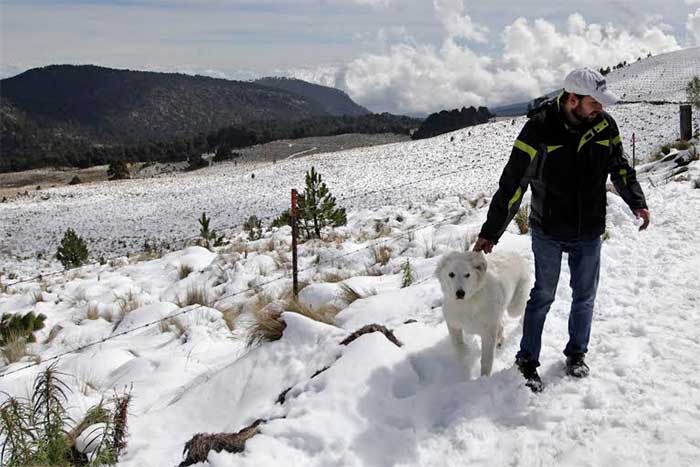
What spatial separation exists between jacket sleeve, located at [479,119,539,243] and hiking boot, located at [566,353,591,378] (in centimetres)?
110

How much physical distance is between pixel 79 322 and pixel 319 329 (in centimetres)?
515

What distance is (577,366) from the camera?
12.8 ft

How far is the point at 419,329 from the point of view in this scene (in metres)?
4.92

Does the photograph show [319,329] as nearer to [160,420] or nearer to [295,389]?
[295,389]

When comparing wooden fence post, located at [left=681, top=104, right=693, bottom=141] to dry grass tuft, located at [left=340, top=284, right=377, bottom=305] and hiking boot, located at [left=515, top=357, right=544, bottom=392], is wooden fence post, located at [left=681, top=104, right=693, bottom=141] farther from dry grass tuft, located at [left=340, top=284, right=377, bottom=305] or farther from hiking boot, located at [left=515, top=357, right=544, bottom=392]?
hiking boot, located at [left=515, top=357, right=544, bottom=392]

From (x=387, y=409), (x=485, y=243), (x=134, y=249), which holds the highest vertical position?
(x=485, y=243)

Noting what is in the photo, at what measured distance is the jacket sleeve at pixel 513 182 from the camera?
11.6 feet

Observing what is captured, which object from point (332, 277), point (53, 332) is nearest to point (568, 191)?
point (332, 277)

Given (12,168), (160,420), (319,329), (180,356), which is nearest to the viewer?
(160,420)

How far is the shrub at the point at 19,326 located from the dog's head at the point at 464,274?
6601 millimetres

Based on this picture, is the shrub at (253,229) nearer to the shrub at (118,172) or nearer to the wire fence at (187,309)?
the wire fence at (187,309)

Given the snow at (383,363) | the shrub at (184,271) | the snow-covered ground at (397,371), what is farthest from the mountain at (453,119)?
the snow-covered ground at (397,371)

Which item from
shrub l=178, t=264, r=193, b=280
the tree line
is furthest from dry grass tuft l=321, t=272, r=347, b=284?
the tree line

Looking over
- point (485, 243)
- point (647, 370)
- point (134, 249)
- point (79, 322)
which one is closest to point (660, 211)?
point (647, 370)
